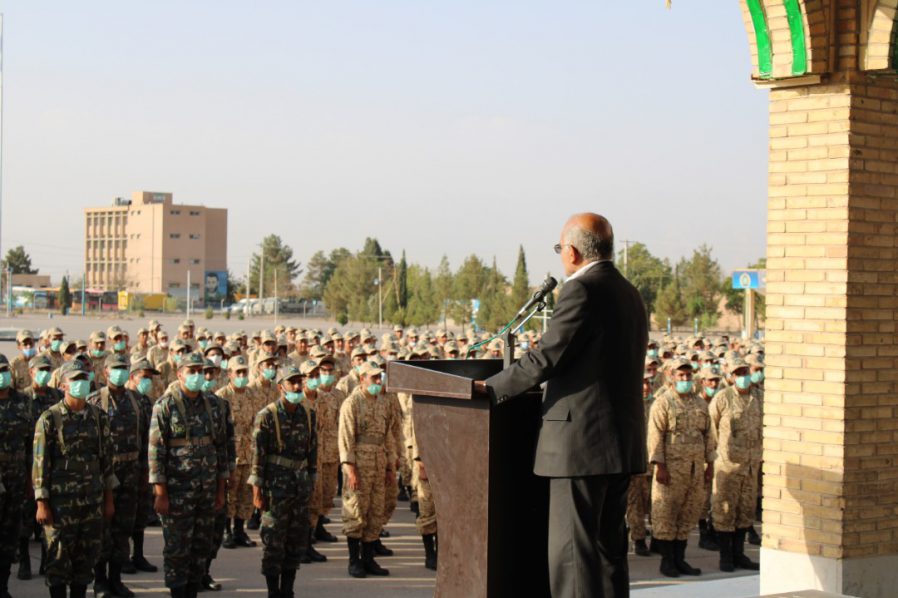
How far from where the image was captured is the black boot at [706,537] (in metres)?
12.2

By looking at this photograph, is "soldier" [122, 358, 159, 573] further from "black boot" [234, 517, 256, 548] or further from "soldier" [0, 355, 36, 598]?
"black boot" [234, 517, 256, 548]

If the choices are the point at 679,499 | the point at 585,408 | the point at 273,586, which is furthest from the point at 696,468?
the point at 585,408

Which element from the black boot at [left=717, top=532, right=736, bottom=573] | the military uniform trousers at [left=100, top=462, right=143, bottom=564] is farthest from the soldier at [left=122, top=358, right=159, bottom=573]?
the black boot at [left=717, top=532, right=736, bottom=573]

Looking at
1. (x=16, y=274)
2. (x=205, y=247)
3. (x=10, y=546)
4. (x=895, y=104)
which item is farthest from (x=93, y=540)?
(x=16, y=274)

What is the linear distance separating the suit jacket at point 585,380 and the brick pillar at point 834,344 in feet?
9.40

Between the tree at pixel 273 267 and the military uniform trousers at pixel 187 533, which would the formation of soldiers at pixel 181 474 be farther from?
the tree at pixel 273 267

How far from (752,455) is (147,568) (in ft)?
19.5

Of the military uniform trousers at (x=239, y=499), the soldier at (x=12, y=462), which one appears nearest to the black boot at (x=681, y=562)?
the military uniform trousers at (x=239, y=499)

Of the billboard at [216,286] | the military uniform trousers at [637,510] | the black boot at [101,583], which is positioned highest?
the billboard at [216,286]

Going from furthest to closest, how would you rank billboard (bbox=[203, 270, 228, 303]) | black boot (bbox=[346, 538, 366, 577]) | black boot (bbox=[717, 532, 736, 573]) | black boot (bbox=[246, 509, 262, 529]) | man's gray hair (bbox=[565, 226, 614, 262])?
billboard (bbox=[203, 270, 228, 303]), black boot (bbox=[246, 509, 262, 529]), black boot (bbox=[717, 532, 736, 573]), black boot (bbox=[346, 538, 366, 577]), man's gray hair (bbox=[565, 226, 614, 262])

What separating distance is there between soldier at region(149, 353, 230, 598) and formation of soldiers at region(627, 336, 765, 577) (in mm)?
4318

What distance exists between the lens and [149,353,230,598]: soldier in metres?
8.29

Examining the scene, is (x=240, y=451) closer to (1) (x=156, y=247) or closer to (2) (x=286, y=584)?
(2) (x=286, y=584)

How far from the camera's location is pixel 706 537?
12.4 meters
